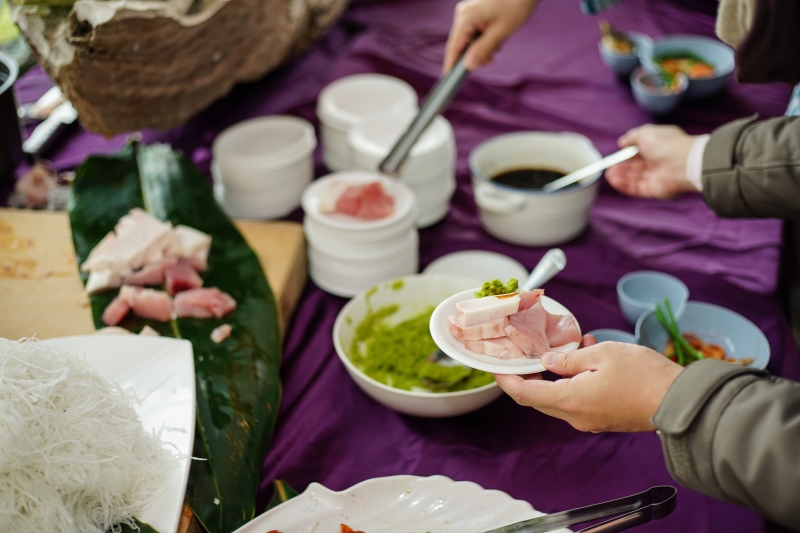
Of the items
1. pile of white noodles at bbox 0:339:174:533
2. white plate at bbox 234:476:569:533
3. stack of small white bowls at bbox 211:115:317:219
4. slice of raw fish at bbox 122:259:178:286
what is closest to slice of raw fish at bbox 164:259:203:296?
slice of raw fish at bbox 122:259:178:286

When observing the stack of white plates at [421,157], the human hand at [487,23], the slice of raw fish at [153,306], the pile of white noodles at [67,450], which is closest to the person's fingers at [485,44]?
the human hand at [487,23]

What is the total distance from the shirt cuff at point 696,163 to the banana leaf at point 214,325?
3.69 feet

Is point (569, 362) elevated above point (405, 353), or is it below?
above

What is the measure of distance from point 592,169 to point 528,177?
0.73 ft

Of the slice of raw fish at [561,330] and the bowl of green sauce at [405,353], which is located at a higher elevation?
the slice of raw fish at [561,330]

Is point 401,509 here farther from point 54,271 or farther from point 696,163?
point 54,271

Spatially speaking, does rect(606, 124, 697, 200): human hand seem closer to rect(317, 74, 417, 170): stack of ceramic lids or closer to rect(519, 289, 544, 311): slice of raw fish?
rect(519, 289, 544, 311): slice of raw fish

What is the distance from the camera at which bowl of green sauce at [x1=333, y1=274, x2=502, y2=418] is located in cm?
138

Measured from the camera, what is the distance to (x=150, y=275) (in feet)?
5.76

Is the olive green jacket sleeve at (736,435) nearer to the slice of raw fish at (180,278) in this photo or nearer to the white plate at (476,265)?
the white plate at (476,265)

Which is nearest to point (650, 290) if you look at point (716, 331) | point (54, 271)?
point (716, 331)

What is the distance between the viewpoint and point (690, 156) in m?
1.64

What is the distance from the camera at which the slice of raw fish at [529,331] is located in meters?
1.17

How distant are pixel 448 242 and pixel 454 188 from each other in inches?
10.4
